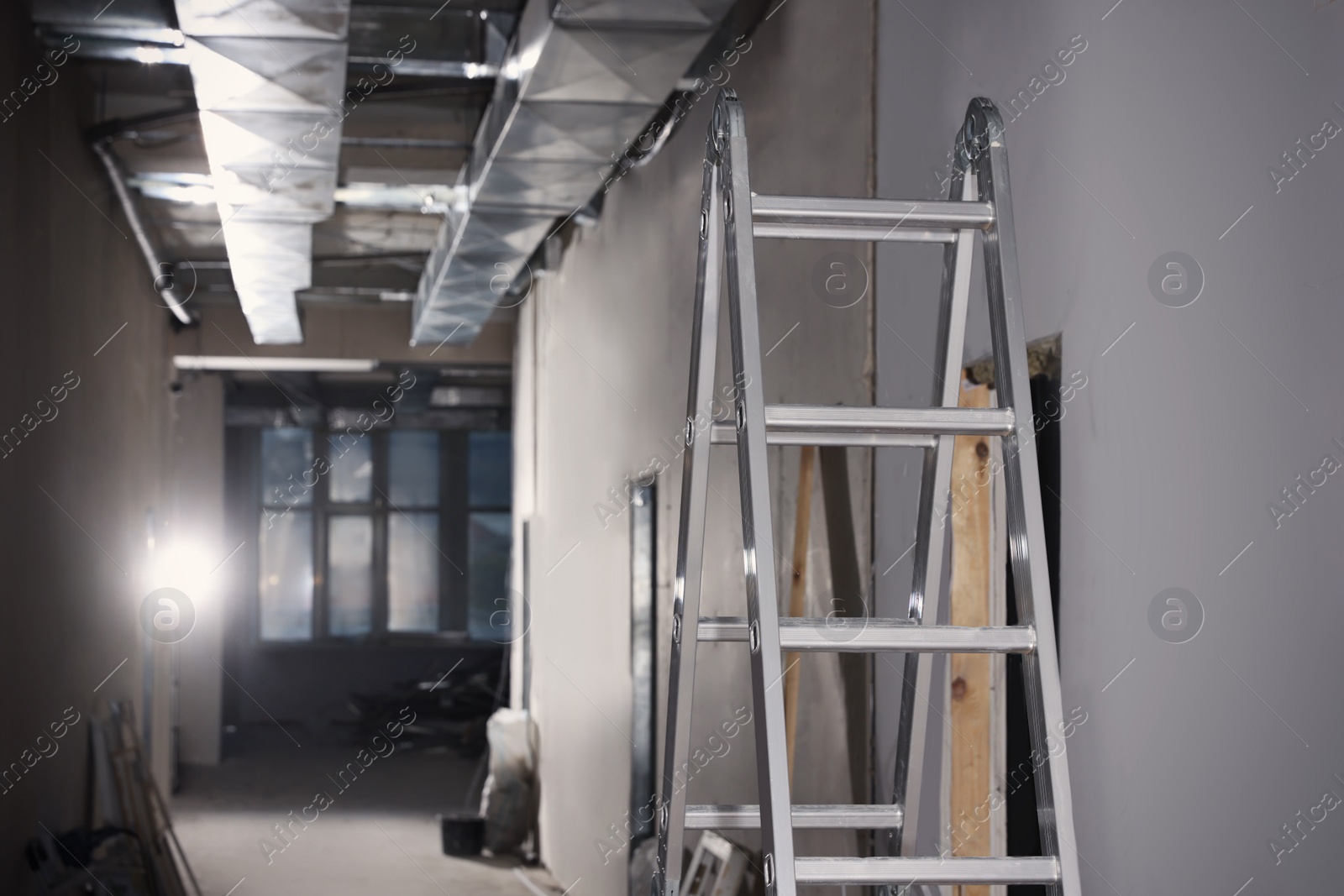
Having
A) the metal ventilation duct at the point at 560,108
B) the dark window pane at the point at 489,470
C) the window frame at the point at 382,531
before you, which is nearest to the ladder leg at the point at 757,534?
the metal ventilation duct at the point at 560,108

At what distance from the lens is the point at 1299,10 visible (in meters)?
1.33

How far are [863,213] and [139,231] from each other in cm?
602

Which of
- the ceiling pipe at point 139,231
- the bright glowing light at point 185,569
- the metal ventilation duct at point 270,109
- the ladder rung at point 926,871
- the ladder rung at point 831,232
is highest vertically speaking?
the ceiling pipe at point 139,231

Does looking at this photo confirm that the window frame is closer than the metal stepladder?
No

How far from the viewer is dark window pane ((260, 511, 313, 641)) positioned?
1266 centimetres

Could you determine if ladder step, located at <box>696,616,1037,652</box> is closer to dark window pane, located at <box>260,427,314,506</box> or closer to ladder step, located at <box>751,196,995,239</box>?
ladder step, located at <box>751,196,995,239</box>

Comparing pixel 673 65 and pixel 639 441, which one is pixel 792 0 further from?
pixel 639 441

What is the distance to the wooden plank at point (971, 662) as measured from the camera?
2119mm

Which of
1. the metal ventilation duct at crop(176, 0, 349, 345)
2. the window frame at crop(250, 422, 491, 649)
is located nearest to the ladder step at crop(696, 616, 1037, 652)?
the metal ventilation duct at crop(176, 0, 349, 345)

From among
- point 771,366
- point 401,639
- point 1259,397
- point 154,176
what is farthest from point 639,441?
point 401,639

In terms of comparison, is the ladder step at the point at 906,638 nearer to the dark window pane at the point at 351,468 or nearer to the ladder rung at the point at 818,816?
the ladder rung at the point at 818,816

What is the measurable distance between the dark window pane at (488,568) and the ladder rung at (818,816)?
455 inches

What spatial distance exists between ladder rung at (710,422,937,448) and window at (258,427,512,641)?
38.0ft

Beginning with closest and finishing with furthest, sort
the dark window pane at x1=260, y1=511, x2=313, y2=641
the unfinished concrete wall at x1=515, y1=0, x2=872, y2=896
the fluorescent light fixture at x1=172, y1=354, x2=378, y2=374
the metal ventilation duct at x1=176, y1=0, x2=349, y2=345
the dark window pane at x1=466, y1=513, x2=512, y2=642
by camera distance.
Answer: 1. the unfinished concrete wall at x1=515, y1=0, x2=872, y2=896
2. the metal ventilation duct at x1=176, y1=0, x2=349, y2=345
3. the fluorescent light fixture at x1=172, y1=354, x2=378, y2=374
4. the dark window pane at x1=260, y1=511, x2=313, y2=641
5. the dark window pane at x1=466, y1=513, x2=512, y2=642
